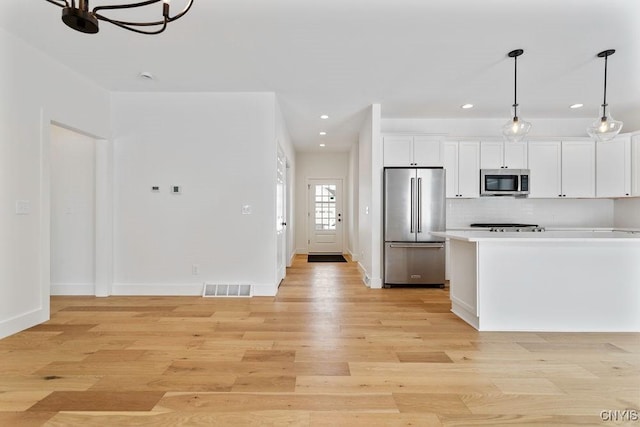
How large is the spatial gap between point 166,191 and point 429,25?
11.9 feet

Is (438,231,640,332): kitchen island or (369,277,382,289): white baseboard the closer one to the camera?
(438,231,640,332): kitchen island

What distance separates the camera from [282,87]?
4.14m

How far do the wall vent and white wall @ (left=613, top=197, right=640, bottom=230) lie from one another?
6032 mm

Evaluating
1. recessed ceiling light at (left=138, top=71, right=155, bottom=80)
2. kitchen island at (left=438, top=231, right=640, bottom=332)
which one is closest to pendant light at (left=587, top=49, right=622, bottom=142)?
kitchen island at (left=438, top=231, right=640, bottom=332)

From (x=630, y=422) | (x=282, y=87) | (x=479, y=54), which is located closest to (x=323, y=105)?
(x=282, y=87)

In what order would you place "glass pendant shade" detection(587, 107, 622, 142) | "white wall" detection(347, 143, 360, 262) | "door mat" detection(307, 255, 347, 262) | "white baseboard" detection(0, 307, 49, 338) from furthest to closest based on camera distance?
"door mat" detection(307, 255, 347, 262)
"white wall" detection(347, 143, 360, 262)
"glass pendant shade" detection(587, 107, 622, 142)
"white baseboard" detection(0, 307, 49, 338)

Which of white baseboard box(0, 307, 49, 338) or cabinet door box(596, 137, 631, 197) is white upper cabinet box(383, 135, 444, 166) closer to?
cabinet door box(596, 137, 631, 197)

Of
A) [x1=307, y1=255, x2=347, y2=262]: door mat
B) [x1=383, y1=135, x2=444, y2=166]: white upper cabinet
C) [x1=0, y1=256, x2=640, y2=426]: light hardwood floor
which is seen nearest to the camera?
[x1=0, y1=256, x2=640, y2=426]: light hardwood floor

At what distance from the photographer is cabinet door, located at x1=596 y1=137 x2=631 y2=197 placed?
5066 millimetres

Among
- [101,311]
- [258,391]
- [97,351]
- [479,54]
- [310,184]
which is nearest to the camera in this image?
[258,391]

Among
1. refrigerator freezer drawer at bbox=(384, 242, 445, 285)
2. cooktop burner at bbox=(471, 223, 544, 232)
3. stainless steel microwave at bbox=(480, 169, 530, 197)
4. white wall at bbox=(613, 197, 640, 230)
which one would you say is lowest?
refrigerator freezer drawer at bbox=(384, 242, 445, 285)

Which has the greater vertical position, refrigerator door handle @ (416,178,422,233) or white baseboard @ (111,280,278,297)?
refrigerator door handle @ (416,178,422,233)

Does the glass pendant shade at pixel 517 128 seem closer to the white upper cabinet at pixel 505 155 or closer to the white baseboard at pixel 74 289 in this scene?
the white upper cabinet at pixel 505 155

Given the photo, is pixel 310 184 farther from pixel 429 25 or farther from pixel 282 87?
pixel 429 25
